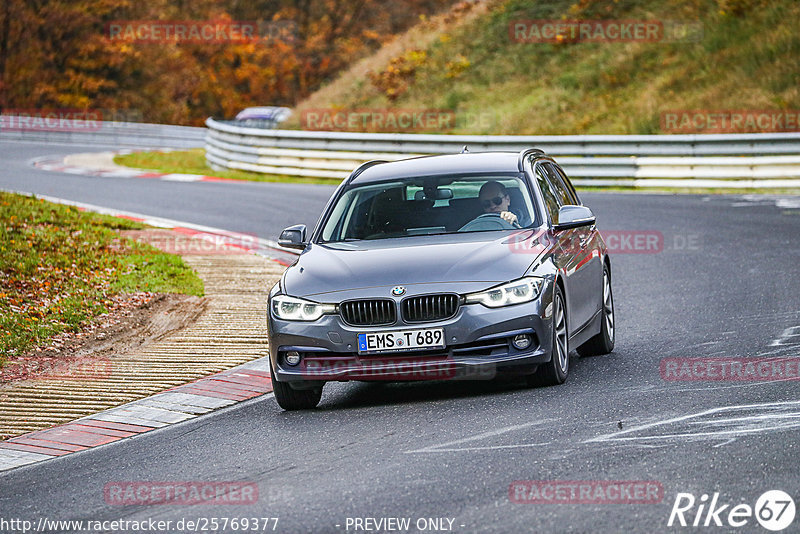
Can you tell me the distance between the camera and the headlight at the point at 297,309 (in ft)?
28.0

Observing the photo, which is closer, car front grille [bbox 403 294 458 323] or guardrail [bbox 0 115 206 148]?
car front grille [bbox 403 294 458 323]

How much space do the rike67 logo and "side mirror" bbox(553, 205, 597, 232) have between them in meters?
3.86

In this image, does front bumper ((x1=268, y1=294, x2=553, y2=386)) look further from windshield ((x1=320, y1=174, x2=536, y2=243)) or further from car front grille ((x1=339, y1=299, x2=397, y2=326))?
windshield ((x1=320, y1=174, x2=536, y2=243))

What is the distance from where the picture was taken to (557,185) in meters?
10.9

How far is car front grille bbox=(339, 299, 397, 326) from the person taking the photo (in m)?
8.39

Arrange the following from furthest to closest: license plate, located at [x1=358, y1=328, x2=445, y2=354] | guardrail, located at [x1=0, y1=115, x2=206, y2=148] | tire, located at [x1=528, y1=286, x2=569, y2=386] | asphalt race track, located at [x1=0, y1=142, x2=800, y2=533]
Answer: guardrail, located at [x1=0, y1=115, x2=206, y2=148] → tire, located at [x1=528, y1=286, x2=569, y2=386] → license plate, located at [x1=358, y1=328, x2=445, y2=354] → asphalt race track, located at [x1=0, y1=142, x2=800, y2=533]

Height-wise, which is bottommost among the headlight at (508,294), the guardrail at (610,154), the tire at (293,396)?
the guardrail at (610,154)

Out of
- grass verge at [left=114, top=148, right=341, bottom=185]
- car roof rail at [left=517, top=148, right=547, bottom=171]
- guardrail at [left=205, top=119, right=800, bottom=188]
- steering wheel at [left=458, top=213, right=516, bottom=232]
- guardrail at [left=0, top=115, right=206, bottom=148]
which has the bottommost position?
guardrail at [left=0, top=115, right=206, bottom=148]

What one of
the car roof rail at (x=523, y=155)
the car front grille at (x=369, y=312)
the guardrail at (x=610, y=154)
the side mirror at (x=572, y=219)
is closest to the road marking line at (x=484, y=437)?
the car front grille at (x=369, y=312)

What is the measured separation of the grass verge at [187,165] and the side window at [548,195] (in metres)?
19.4

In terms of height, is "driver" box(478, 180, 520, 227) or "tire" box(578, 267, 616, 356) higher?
"driver" box(478, 180, 520, 227)

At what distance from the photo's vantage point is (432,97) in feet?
132

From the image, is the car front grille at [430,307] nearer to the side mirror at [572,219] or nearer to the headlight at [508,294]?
the headlight at [508,294]

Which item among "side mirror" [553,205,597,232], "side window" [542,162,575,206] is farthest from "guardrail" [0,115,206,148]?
"side mirror" [553,205,597,232]
